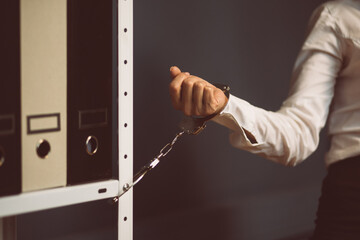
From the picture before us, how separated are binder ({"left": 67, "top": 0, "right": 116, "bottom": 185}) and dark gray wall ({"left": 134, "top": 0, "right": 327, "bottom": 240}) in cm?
57

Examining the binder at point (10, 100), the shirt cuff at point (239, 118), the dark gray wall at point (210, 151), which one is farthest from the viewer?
the dark gray wall at point (210, 151)

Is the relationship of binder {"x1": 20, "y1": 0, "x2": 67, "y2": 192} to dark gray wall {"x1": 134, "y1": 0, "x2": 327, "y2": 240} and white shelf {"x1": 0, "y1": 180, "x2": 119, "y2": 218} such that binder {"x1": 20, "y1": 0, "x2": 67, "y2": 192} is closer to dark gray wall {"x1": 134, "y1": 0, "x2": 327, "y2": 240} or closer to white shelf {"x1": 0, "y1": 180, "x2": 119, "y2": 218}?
white shelf {"x1": 0, "y1": 180, "x2": 119, "y2": 218}

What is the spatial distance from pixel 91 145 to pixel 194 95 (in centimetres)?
18

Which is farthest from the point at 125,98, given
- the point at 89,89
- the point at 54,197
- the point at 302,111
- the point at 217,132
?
the point at 217,132

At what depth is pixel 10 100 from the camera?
660 millimetres

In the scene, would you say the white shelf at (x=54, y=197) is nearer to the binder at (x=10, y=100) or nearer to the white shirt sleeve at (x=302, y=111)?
the binder at (x=10, y=100)

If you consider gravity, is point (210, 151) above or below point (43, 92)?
below

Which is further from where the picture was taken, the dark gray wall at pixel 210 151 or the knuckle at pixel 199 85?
the dark gray wall at pixel 210 151

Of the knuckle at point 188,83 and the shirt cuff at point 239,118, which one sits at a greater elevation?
the knuckle at point 188,83

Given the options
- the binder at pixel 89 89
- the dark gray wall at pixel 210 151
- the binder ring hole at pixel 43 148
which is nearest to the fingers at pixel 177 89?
the binder at pixel 89 89

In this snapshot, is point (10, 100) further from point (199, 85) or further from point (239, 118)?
point (239, 118)

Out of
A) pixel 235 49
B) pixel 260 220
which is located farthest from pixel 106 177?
pixel 260 220

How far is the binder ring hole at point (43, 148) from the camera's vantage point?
2.31 ft

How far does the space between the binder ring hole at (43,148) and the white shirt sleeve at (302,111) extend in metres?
0.35
